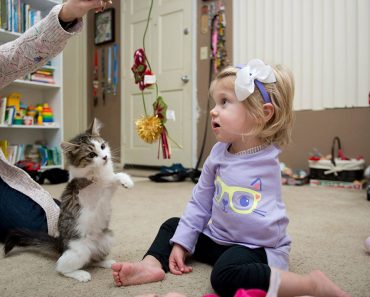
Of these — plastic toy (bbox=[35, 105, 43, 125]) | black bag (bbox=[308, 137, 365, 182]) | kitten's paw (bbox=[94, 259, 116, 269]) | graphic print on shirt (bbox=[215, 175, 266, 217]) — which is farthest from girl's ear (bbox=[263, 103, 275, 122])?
plastic toy (bbox=[35, 105, 43, 125])

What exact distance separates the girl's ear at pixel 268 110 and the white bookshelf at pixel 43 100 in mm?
2578

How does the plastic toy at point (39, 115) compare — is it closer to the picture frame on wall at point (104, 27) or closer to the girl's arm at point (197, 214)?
the picture frame on wall at point (104, 27)

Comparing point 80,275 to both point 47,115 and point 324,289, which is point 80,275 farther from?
point 47,115

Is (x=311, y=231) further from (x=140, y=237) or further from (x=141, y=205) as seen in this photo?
(x=141, y=205)

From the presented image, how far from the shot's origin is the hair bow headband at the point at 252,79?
0.83 metres

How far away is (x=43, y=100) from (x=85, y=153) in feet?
8.78

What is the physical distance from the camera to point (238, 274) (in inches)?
28.3

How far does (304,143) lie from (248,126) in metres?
2.15

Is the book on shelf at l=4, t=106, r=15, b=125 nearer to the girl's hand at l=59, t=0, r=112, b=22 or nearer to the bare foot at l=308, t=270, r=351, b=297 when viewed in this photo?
the girl's hand at l=59, t=0, r=112, b=22

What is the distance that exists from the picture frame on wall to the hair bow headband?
3.57m

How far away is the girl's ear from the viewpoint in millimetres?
843

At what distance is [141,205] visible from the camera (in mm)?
1809

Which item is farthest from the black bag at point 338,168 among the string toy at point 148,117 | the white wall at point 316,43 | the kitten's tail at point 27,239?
the kitten's tail at point 27,239

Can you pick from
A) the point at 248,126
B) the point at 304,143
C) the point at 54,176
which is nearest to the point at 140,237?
the point at 248,126
